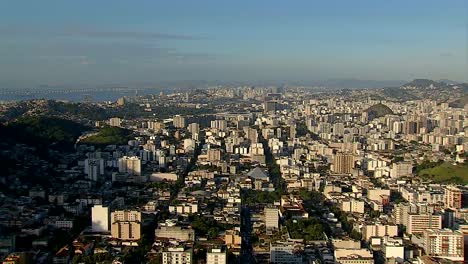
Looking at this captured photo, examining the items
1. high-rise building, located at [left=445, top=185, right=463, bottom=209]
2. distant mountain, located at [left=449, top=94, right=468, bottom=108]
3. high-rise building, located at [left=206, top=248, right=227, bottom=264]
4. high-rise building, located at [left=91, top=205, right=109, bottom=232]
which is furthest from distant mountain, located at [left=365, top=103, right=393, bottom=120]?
high-rise building, located at [left=206, top=248, right=227, bottom=264]

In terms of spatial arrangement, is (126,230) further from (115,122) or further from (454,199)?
(115,122)

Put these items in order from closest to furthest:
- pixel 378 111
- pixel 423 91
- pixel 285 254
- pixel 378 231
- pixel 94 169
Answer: pixel 285 254, pixel 378 231, pixel 94 169, pixel 378 111, pixel 423 91

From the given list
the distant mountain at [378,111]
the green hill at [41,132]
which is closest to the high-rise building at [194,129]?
the green hill at [41,132]

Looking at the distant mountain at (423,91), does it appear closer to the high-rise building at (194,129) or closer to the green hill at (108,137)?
the high-rise building at (194,129)

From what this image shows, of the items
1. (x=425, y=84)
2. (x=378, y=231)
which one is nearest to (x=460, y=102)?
(x=425, y=84)

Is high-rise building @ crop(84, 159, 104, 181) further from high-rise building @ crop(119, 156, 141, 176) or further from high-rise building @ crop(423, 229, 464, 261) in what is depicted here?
high-rise building @ crop(423, 229, 464, 261)

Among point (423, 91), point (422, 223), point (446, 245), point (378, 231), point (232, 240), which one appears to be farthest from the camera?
point (423, 91)
